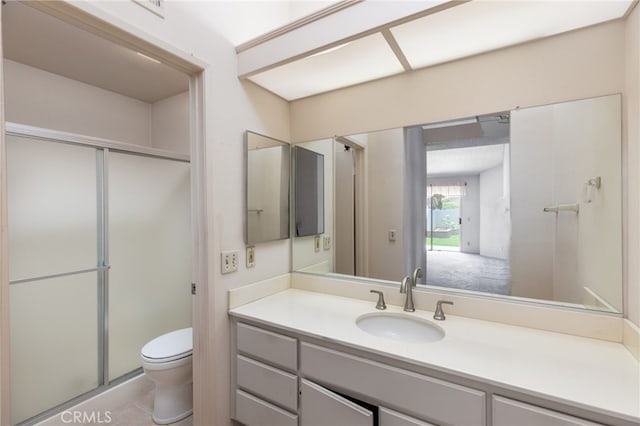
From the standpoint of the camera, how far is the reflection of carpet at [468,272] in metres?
1.42

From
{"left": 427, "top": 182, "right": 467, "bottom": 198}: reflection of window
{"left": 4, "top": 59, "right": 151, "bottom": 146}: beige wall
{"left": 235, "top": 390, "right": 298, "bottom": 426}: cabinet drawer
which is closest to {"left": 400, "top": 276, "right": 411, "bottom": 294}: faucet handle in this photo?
{"left": 427, "top": 182, "right": 467, "bottom": 198}: reflection of window

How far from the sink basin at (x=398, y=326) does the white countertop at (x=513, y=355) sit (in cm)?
5

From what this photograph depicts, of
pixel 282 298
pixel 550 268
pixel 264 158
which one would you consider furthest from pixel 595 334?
pixel 264 158

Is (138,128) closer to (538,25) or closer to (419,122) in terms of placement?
(419,122)

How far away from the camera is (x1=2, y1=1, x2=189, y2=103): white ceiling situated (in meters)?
1.63

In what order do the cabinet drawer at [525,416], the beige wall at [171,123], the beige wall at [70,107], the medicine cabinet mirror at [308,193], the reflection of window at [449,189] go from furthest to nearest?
the beige wall at [171,123], the beige wall at [70,107], the medicine cabinet mirror at [308,193], the reflection of window at [449,189], the cabinet drawer at [525,416]

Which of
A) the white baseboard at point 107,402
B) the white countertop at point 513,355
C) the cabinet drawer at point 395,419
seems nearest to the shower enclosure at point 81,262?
the white baseboard at point 107,402

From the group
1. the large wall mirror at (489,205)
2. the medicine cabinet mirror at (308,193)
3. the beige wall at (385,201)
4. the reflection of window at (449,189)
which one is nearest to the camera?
the large wall mirror at (489,205)

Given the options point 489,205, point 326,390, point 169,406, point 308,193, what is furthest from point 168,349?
point 489,205

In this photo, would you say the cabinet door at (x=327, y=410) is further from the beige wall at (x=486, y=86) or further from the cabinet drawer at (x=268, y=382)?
the beige wall at (x=486, y=86)

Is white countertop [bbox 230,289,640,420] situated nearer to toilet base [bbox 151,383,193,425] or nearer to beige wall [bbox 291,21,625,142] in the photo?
toilet base [bbox 151,383,193,425]

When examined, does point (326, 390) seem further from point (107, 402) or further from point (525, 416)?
point (107, 402)

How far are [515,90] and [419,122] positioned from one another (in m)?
0.46

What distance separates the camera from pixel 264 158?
1.82 meters
